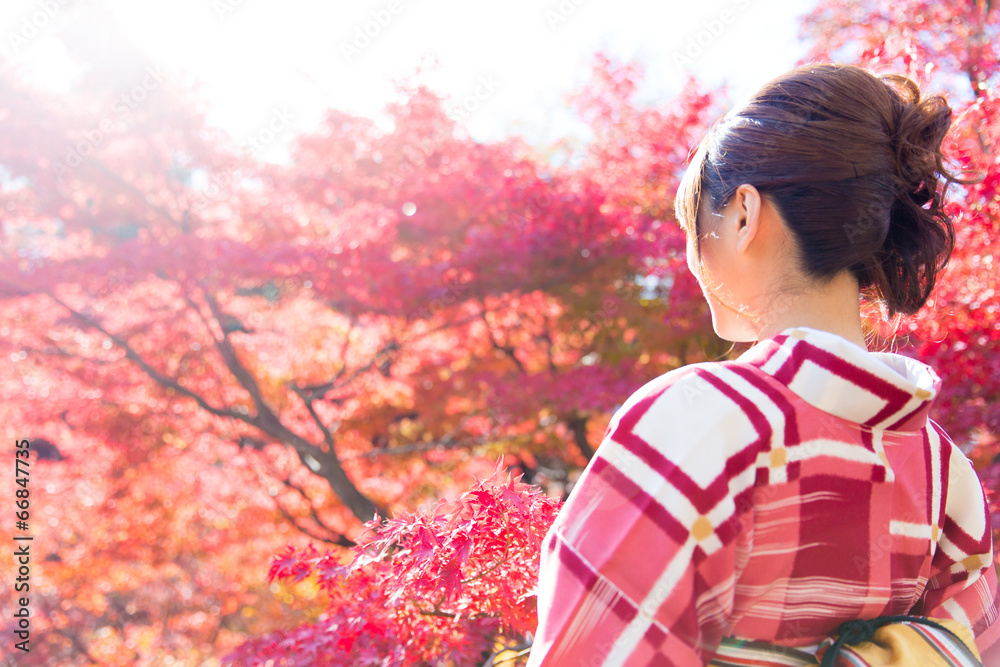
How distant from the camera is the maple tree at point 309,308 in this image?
4.64 metres

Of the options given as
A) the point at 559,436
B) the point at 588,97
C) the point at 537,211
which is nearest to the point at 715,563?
the point at 537,211

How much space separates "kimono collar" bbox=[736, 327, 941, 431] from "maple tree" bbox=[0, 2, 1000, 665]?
3.38 meters

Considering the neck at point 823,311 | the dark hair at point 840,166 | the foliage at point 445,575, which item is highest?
the dark hair at point 840,166

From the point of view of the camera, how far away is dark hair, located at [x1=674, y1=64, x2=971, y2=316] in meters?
0.82

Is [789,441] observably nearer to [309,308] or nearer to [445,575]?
[445,575]

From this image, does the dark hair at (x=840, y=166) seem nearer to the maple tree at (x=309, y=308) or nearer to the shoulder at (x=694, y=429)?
the shoulder at (x=694, y=429)

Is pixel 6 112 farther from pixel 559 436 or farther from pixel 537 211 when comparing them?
pixel 559 436

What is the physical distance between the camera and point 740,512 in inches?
28.8

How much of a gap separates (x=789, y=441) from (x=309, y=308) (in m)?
5.27

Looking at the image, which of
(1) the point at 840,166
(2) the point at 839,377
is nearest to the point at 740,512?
(2) the point at 839,377

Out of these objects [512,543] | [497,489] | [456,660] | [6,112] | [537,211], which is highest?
[6,112]

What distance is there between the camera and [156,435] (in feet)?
19.0

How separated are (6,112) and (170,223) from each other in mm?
1467

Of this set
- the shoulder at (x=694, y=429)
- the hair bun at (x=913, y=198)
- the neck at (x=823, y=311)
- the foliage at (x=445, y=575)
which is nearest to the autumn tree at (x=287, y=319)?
the foliage at (x=445, y=575)
